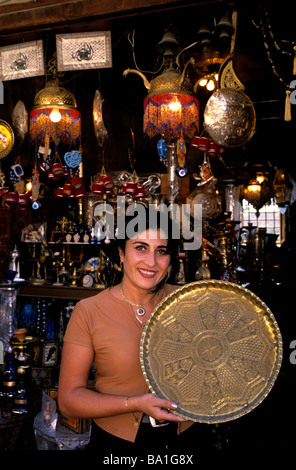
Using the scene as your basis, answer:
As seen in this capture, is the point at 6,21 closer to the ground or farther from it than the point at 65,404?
farther from it

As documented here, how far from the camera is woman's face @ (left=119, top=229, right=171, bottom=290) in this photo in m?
1.47

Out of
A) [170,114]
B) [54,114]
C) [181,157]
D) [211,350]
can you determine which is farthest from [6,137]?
[211,350]

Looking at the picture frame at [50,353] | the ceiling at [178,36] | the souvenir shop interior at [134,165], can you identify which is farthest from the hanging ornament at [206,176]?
the picture frame at [50,353]

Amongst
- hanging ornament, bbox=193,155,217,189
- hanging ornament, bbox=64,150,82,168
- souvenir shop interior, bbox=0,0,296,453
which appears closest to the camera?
souvenir shop interior, bbox=0,0,296,453

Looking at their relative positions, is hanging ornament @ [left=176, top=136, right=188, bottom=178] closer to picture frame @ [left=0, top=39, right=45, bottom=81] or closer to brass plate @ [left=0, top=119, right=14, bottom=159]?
brass plate @ [left=0, top=119, right=14, bottom=159]

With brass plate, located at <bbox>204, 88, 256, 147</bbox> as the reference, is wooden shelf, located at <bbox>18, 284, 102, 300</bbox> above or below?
below

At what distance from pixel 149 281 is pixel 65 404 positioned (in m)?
0.50

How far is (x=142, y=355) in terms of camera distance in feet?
4.43

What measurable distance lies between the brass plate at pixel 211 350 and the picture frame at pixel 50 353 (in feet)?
9.38

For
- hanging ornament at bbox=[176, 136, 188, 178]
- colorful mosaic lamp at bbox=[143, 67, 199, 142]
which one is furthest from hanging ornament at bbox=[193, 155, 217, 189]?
colorful mosaic lamp at bbox=[143, 67, 199, 142]

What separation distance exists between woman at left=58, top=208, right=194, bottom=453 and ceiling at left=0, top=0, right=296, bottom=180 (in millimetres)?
1155

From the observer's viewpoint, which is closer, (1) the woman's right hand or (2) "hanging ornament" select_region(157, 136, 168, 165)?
(1) the woman's right hand
